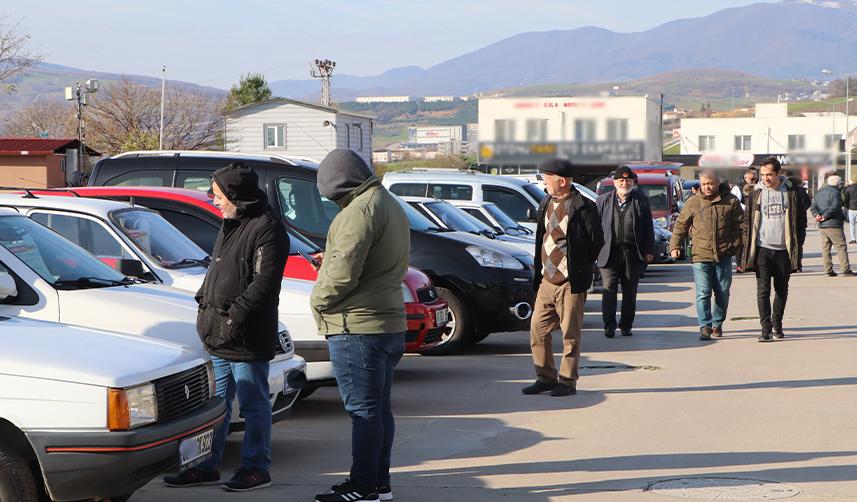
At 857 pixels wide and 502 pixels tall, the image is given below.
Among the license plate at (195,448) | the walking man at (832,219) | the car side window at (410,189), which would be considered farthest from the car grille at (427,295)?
the walking man at (832,219)

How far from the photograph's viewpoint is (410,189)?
63.4 ft

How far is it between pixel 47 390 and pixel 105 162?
8.22m

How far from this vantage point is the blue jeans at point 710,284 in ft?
45.0

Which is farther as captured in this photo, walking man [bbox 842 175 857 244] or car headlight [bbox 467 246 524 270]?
walking man [bbox 842 175 857 244]

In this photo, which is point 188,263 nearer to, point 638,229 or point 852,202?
point 638,229

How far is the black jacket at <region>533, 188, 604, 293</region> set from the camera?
9.93 metres

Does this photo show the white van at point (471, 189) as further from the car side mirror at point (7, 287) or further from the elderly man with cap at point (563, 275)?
the car side mirror at point (7, 287)

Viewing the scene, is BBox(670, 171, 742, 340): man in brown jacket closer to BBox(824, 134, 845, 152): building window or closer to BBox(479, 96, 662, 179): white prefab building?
BBox(479, 96, 662, 179): white prefab building

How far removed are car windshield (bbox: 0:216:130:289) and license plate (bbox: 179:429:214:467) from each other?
6.16 feet

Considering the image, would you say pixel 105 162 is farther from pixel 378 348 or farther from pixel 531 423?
pixel 378 348

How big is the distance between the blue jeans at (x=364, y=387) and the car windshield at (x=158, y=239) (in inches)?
129

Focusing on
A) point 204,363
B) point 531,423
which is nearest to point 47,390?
point 204,363

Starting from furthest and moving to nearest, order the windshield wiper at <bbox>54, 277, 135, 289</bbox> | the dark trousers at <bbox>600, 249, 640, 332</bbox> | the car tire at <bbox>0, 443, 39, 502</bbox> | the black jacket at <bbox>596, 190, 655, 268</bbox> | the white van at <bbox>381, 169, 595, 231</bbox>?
the white van at <bbox>381, 169, 595, 231</bbox>, the black jacket at <bbox>596, 190, 655, 268</bbox>, the dark trousers at <bbox>600, 249, 640, 332</bbox>, the windshield wiper at <bbox>54, 277, 135, 289</bbox>, the car tire at <bbox>0, 443, 39, 502</bbox>

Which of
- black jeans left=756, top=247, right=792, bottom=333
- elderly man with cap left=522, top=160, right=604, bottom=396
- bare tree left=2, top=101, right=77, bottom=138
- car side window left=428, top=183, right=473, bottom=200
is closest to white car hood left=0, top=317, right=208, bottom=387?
elderly man with cap left=522, top=160, right=604, bottom=396
